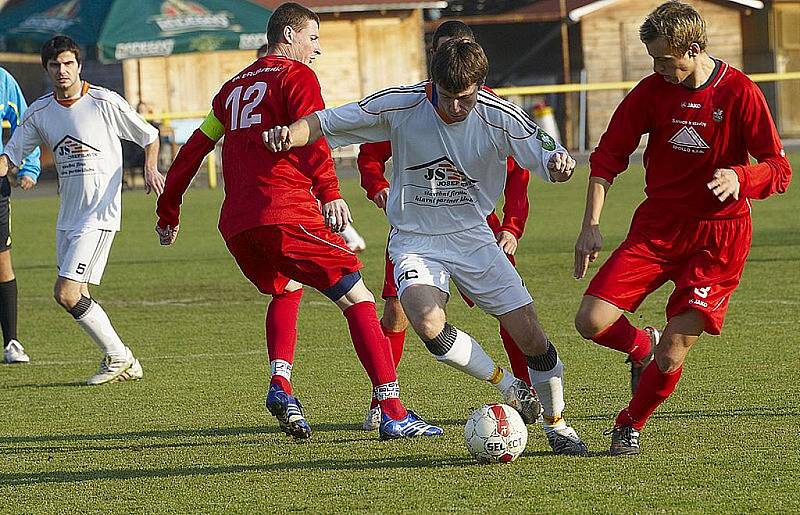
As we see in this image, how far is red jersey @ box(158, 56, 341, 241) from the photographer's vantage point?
5.91 m

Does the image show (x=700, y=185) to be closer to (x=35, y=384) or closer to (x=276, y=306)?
(x=276, y=306)

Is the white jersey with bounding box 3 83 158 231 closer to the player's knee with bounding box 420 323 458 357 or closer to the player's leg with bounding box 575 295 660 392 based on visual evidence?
the player's knee with bounding box 420 323 458 357

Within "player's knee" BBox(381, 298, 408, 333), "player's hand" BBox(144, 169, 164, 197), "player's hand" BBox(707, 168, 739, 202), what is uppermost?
"player's hand" BBox(144, 169, 164, 197)

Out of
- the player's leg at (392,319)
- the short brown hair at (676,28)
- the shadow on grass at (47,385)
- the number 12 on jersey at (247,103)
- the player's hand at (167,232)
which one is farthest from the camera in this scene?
the shadow on grass at (47,385)

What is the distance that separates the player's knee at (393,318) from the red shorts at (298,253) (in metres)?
0.57

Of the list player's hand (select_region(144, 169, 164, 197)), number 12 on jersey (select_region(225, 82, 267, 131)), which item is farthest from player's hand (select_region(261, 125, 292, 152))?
player's hand (select_region(144, 169, 164, 197))

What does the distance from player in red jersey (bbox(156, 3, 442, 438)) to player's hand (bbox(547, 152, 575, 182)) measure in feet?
3.28

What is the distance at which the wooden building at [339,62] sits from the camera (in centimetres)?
3098

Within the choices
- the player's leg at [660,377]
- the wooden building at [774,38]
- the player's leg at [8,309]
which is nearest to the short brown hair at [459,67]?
the player's leg at [660,377]

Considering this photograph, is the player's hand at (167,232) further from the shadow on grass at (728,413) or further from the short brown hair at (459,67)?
the shadow on grass at (728,413)

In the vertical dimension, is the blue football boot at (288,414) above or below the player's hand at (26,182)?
below

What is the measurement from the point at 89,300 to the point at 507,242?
3.20m

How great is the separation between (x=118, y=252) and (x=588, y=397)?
35.2ft

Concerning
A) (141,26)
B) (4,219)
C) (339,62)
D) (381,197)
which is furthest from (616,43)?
(381,197)
